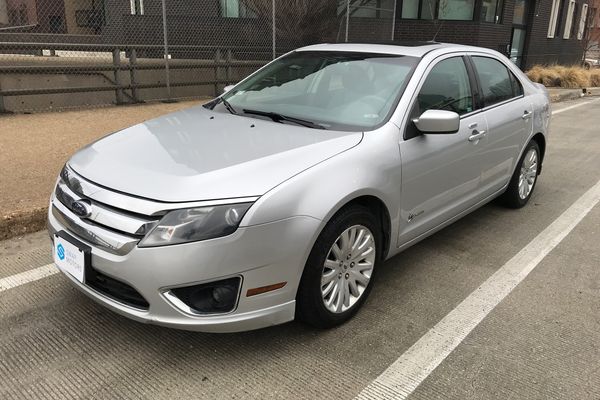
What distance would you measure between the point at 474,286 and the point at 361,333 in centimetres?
107

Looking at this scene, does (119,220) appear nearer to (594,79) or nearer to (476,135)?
(476,135)

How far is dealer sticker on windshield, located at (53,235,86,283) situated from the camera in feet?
8.66

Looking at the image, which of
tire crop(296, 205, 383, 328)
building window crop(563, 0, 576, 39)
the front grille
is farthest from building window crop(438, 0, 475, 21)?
the front grille

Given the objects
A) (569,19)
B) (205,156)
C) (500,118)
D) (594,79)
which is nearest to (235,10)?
(500,118)

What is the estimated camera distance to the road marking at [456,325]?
2.60m

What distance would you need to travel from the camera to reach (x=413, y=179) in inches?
132

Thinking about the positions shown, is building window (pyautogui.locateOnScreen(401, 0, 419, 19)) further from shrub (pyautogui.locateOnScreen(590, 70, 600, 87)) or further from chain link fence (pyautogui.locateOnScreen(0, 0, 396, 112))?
shrub (pyautogui.locateOnScreen(590, 70, 600, 87))

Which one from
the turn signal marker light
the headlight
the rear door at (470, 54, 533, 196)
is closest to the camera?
the headlight

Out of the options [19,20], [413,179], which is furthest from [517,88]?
[19,20]

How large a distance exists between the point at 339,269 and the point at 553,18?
24131 mm

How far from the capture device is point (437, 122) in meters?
3.26

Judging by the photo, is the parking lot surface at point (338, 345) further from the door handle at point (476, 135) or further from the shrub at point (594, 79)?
the shrub at point (594, 79)

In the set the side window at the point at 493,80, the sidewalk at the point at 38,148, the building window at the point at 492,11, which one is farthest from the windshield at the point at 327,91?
the building window at the point at 492,11

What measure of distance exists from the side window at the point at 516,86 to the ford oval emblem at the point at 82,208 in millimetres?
3898
